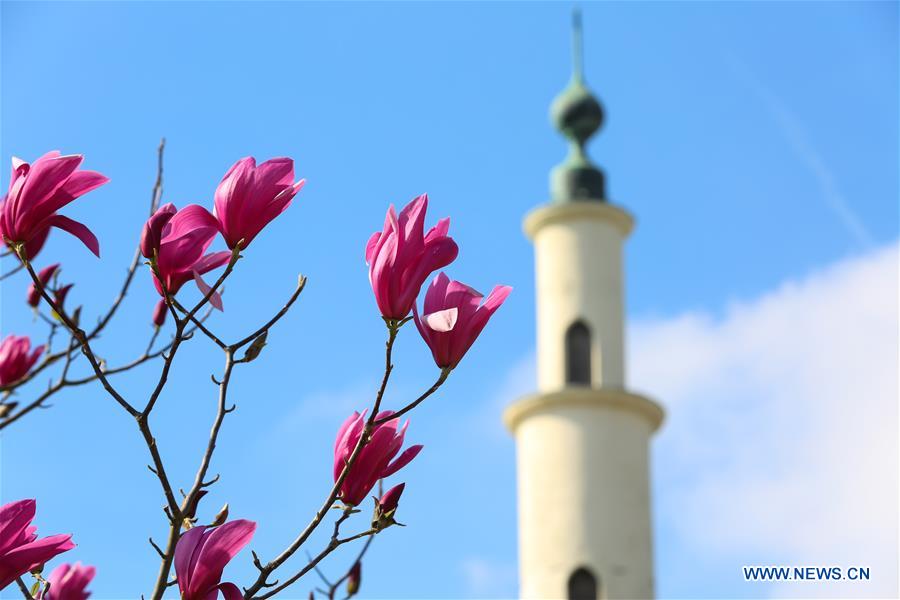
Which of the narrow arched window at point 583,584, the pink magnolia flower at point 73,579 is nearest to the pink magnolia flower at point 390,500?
the pink magnolia flower at point 73,579

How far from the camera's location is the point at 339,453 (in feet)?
5.69

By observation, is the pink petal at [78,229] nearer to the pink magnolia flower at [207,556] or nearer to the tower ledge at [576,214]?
the pink magnolia flower at [207,556]

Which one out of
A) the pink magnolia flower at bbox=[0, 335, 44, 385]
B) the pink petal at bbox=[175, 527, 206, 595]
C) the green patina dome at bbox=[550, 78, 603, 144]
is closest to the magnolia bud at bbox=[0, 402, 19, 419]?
the pink magnolia flower at bbox=[0, 335, 44, 385]

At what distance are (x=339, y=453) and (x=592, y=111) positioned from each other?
22.0 m

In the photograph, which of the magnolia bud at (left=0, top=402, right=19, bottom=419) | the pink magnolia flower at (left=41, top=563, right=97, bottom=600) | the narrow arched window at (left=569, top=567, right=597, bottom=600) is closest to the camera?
the pink magnolia flower at (left=41, top=563, right=97, bottom=600)

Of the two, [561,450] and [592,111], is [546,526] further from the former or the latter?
[592,111]

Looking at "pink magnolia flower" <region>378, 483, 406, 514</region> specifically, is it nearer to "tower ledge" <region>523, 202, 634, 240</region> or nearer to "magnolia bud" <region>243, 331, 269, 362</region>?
"magnolia bud" <region>243, 331, 269, 362</region>

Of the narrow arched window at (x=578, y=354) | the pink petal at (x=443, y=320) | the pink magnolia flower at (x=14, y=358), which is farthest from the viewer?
the narrow arched window at (x=578, y=354)

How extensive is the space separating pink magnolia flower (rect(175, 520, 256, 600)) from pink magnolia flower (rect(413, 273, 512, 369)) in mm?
314

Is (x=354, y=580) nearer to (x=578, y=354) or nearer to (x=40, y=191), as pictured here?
(x=40, y=191)

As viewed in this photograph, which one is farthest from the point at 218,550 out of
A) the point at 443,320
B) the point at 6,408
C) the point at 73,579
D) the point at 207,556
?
the point at 6,408

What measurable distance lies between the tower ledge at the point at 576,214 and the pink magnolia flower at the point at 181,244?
66.9 feet

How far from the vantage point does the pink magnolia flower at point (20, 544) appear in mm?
1597

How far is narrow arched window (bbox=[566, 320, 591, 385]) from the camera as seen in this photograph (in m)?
21.3
